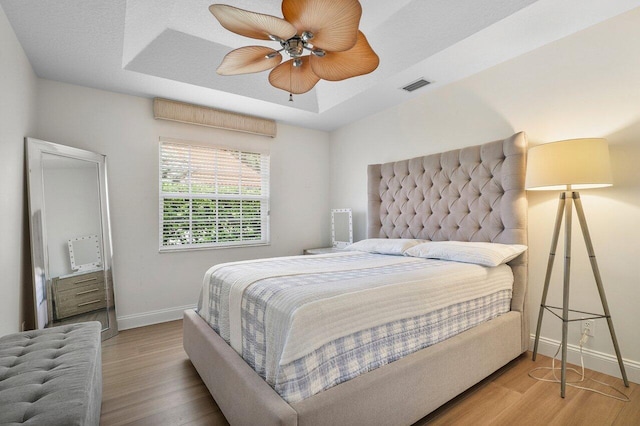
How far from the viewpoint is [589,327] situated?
7.09ft

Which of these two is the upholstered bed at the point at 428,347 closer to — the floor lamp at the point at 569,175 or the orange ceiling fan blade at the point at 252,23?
the floor lamp at the point at 569,175

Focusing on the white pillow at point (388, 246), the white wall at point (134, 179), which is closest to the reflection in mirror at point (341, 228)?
the white pillow at point (388, 246)

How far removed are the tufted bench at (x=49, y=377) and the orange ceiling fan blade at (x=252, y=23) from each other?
1636 millimetres

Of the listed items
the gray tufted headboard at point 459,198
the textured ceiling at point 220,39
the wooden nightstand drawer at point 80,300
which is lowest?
the wooden nightstand drawer at point 80,300

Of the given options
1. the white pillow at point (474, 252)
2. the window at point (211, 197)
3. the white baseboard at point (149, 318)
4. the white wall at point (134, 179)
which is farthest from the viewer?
the window at point (211, 197)

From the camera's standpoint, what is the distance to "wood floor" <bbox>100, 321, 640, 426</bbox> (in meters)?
1.64

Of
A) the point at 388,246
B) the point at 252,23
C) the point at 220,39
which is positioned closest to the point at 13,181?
the point at 220,39

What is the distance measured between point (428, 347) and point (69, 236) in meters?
3.01

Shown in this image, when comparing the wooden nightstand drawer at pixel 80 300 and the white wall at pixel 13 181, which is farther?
the wooden nightstand drawer at pixel 80 300

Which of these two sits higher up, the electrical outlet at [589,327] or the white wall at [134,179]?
the white wall at [134,179]

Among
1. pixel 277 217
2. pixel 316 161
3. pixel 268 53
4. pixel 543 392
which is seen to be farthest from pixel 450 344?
pixel 316 161

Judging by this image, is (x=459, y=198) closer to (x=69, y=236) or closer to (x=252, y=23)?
(x=252, y=23)

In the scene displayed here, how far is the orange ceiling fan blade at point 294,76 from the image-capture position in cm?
190

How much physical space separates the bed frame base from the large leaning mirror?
1.30 metres
